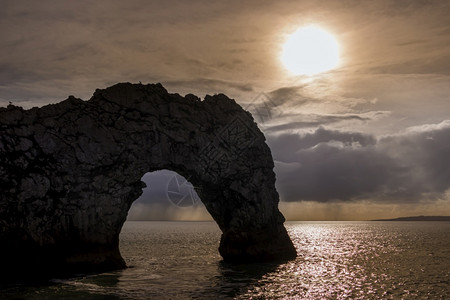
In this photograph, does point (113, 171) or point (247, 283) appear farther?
point (113, 171)

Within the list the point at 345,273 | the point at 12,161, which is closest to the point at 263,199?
the point at 345,273

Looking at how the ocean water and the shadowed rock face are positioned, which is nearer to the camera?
the ocean water

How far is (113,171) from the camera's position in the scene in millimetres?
37188

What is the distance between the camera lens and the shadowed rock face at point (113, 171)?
33438 millimetres

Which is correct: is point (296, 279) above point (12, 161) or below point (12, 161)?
below

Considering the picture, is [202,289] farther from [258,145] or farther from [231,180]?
[258,145]

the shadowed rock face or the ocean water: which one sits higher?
the shadowed rock face

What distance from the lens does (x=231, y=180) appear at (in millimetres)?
43562

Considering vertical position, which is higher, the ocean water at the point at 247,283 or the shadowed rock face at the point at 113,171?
the shadowed rock face at the point at 113,171

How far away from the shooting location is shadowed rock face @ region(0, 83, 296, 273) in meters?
33.4

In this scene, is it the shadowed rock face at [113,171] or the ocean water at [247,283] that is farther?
the shadowed rock face at [113,171]

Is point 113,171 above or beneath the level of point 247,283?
above

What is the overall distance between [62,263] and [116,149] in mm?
10277

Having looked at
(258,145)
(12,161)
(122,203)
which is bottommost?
(122,203)
